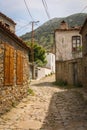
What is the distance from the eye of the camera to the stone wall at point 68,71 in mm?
25550

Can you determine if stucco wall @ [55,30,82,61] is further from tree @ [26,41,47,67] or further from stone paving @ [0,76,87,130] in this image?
tree @ [26,41,47,67]

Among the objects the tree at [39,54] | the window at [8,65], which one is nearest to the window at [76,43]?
the tree at [39,54]

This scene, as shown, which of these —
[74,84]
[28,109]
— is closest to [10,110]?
[28,109]

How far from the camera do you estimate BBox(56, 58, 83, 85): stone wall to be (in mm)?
25550

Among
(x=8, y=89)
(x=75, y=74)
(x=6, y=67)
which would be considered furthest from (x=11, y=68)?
(x=75, y=74)

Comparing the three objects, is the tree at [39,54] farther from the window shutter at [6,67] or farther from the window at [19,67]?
the window shutter at [6,67]

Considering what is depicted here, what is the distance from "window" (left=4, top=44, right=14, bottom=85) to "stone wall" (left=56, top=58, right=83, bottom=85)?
39.6ft

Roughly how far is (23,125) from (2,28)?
4.20 meters

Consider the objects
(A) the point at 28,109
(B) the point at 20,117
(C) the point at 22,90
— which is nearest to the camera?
(B) the point at 20,117

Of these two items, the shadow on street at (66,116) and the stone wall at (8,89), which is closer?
the shadow on street at (66,116)

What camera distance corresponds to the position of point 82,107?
14.3 meters

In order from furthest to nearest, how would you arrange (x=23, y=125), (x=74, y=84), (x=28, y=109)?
(x=74, y=84) → (x=28, y=109) → (x=23, y=125)

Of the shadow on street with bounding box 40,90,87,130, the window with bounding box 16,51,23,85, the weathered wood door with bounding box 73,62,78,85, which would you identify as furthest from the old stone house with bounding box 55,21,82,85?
the window with bounding box 16,51,23,85

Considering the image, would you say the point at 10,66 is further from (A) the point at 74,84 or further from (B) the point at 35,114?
(A) the point at 74,84
